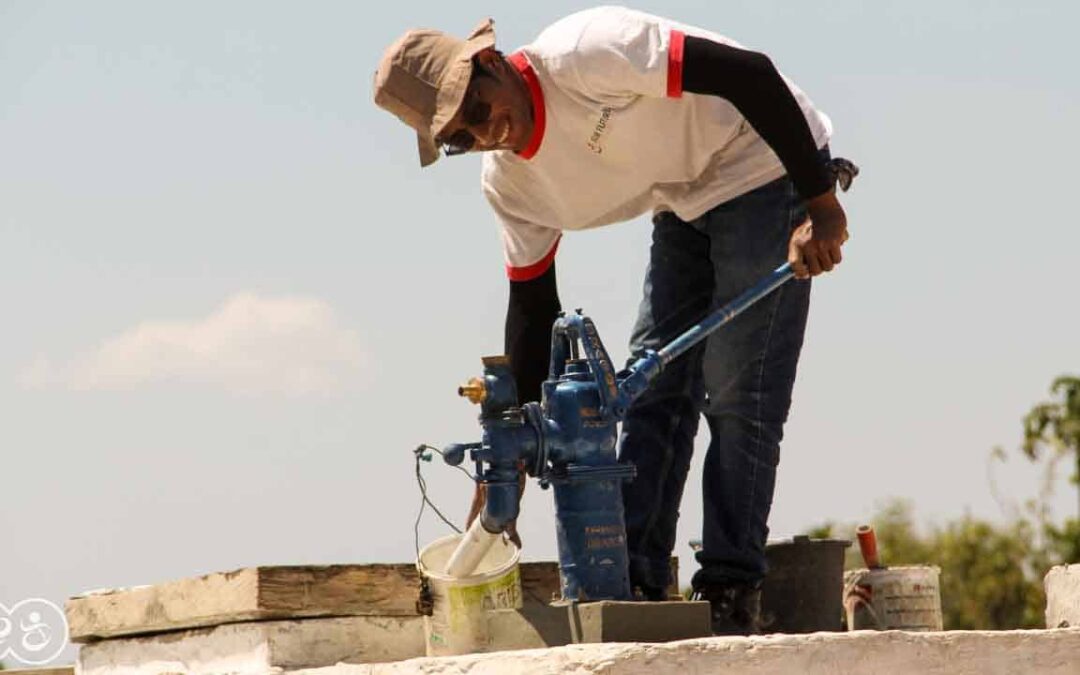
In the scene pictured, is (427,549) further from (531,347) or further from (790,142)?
(790,142)

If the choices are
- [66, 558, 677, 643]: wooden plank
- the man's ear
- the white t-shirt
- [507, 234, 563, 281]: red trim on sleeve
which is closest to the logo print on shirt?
the white t-shirt

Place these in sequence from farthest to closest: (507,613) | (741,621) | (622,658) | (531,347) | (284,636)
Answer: (531,347) → (741,621) → (284,636) → (507,613) → (622,658)

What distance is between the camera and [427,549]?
3.94 m

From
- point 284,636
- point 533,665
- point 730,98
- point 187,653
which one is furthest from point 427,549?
point 730,98

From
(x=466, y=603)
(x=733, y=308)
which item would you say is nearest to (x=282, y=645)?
(x=466, y=603)

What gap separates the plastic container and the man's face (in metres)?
1.43

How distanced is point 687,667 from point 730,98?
1.41 metres

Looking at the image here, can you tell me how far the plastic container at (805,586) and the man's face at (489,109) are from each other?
4.68 ft

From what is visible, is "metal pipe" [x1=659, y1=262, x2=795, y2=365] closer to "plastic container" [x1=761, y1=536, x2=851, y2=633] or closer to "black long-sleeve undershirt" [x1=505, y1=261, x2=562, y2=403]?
"black long-sleeve undershirt" [x1=505, y1=261, x2=562, y2=403]

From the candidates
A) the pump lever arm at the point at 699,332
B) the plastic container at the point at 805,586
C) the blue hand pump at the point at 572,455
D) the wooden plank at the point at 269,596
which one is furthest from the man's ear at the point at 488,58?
the plastic container at the point at 805,586

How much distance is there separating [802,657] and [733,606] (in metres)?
0.91

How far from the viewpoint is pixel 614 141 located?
398 cm

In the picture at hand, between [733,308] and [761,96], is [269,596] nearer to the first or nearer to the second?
[733,308]

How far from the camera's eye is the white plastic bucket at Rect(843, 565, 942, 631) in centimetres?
442
